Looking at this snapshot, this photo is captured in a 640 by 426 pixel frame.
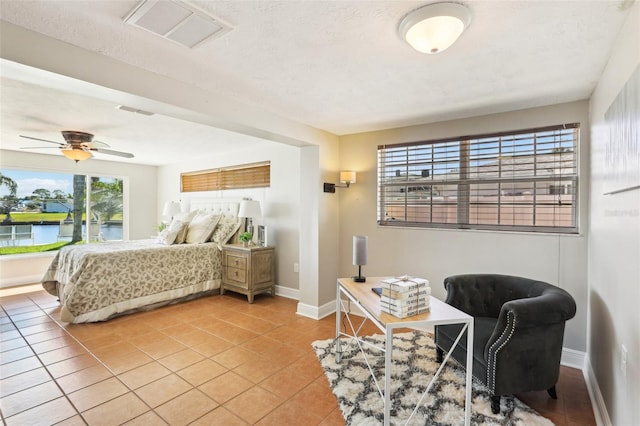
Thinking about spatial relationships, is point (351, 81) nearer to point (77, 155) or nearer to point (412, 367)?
point (412, 367)

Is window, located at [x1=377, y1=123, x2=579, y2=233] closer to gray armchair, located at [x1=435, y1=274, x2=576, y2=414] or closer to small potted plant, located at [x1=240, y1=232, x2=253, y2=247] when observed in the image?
gray armchair, located at [x1=435, y1=274, x2=576, y2=414]

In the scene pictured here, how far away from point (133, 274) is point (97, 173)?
3.48 m

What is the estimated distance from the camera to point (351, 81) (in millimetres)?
2350

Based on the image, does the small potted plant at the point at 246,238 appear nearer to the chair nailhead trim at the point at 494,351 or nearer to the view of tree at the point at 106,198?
the chair nailhead trim at the point at 494,351

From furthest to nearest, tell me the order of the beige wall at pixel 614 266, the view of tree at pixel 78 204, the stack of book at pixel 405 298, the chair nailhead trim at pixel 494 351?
the view of tree at pixel 78 204, the chair nailhead trim at pixel 494 351, the stack of book at pixel 405 298, the beige wall at pixel 614 266

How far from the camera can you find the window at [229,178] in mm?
5016

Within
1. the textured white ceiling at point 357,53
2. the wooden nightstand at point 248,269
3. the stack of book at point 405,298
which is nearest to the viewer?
the textured white ceiling at point 357,53

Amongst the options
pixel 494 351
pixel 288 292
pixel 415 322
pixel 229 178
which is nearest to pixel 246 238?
pixel 288 292

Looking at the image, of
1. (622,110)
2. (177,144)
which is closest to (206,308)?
(177,144)

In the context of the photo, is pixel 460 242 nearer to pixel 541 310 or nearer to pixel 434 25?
pixel 541 310

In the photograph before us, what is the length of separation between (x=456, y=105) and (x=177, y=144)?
402cm

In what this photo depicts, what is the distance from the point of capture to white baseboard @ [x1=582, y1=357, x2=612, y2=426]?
184 cm

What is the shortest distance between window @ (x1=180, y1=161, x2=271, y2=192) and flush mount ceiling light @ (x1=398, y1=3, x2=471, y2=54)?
3545mm

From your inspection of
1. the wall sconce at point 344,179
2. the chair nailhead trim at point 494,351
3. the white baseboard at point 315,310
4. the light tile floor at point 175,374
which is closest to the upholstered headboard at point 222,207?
the light tile floor at point 175,374
